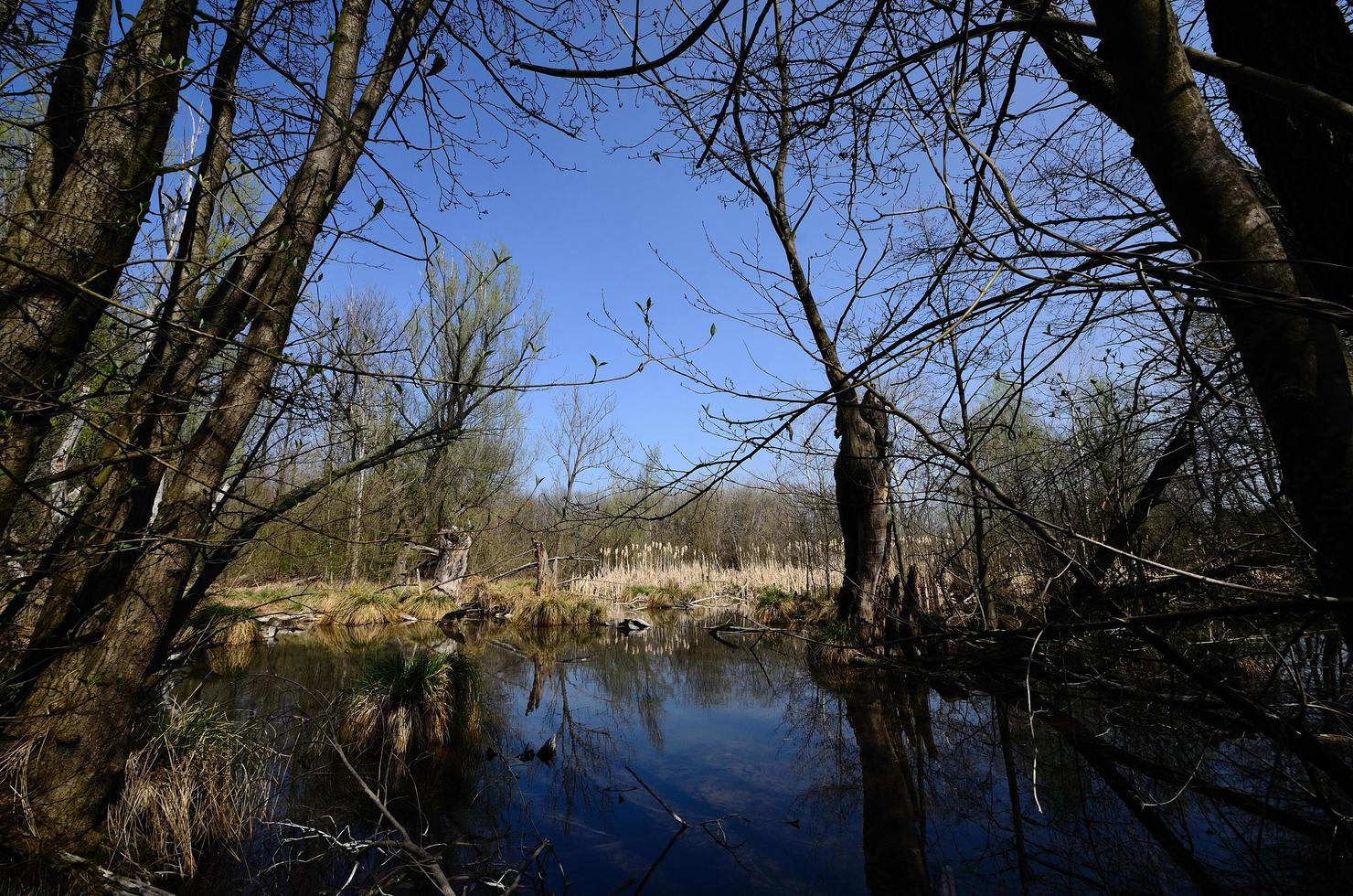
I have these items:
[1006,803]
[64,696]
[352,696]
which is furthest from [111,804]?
[1006,803]

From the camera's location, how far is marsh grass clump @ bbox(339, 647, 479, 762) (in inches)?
185

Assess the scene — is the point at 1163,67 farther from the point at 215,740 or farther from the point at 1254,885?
the point at 215,740

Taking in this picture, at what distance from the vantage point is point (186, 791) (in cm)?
315

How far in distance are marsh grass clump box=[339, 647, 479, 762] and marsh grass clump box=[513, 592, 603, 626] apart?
6731 millimetres

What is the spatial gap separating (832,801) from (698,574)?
1284 cm

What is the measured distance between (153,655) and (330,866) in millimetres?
1342

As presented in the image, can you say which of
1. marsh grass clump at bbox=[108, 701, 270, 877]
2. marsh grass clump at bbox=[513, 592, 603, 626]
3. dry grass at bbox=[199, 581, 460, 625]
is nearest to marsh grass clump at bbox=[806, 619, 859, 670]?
marsh grass clump at bbox=[108, 701, 270, 877]

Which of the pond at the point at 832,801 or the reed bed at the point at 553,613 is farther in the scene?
the reed bed at the point at 553,613

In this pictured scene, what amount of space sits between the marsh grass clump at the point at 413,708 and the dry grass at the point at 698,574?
5666 mm

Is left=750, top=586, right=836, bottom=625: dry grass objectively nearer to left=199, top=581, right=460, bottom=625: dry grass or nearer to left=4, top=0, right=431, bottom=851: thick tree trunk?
left=199, top=581, right=460, bottom=625: dry grass

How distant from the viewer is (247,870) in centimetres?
299

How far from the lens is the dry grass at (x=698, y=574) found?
1262cm

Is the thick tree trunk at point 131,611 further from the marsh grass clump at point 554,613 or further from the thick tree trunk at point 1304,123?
the marsh grass clump at point 554,613

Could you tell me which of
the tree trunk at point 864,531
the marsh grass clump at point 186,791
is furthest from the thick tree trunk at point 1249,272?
the tree trunk at point 864,531
